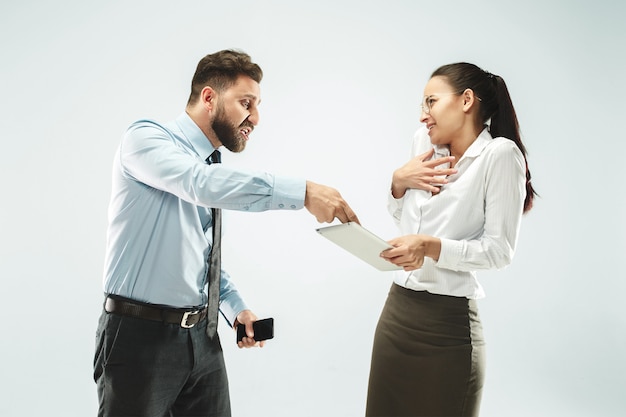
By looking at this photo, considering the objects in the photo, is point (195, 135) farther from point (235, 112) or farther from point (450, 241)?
point (450, 241)

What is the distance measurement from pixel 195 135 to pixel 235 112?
149mm

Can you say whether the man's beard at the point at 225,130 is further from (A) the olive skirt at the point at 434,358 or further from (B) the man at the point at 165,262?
(A) the olive skirt at the point at 434,358

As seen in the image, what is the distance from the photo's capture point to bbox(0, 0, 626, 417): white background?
12.0 feet

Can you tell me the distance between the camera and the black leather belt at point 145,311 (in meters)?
1.56

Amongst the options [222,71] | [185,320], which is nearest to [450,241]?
[185,320]

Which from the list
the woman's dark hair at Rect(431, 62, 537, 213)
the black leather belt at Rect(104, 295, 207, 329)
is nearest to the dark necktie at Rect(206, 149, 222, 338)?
the black leather belt at Rect(104, 295, 207, 329)

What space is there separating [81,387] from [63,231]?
3.15 ft

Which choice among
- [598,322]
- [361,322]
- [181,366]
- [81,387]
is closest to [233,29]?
[361,322]

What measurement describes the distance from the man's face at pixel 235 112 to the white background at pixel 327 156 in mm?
1826

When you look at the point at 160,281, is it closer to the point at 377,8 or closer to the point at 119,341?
the point at 119,341

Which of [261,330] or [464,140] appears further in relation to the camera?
[261,330]

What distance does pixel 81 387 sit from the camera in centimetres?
337

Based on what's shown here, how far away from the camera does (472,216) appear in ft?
5.28

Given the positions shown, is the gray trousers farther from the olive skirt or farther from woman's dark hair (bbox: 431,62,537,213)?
woman's dark hair (bbox: 431,62,537,213)
